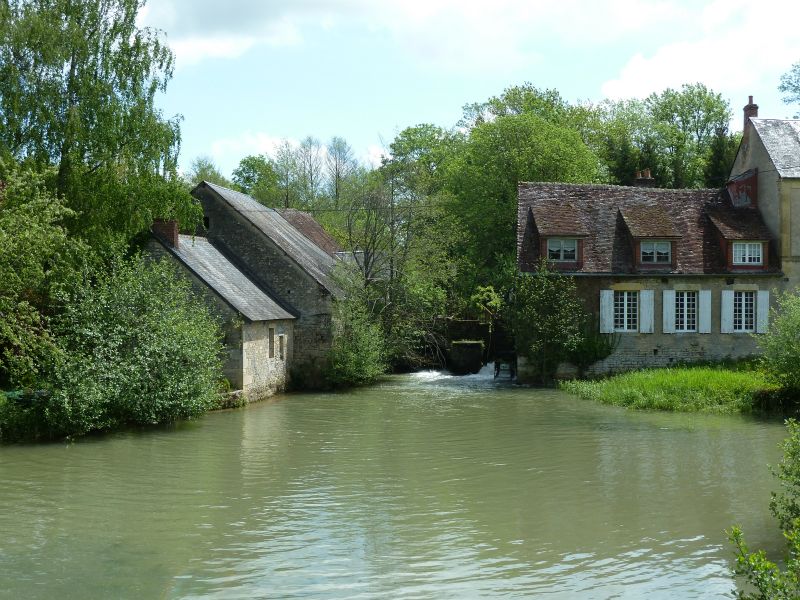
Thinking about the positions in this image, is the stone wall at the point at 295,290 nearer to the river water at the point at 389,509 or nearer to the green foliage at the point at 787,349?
the river water at the point at 389,509

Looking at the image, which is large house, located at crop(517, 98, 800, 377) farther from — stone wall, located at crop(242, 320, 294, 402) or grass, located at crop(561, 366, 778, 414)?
stone wall, located at crop(242, 320, 294, 402)

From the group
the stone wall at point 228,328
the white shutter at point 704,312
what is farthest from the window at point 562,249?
the stone wall at point 228,328

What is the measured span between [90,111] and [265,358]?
29.3 ft

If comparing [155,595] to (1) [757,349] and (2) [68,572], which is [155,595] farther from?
(1) [757,349]

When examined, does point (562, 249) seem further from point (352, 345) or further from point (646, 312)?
point (352, 345)

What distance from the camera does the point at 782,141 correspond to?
3206 centimetres

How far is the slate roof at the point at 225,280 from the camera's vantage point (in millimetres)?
26047

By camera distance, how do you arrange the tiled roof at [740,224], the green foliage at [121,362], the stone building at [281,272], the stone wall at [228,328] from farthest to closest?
the tiled roof at [740,224] → the stone building at [281,272] → the stone wall at [228,328] → the green foliage at [121,362]

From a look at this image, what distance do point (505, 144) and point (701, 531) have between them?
31600mm

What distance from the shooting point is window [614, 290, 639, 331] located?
31.4 m

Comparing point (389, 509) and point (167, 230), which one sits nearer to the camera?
point (389, 509)

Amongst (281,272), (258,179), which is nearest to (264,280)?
(281,272)

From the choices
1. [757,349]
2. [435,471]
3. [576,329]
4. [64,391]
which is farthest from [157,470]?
[757,349]

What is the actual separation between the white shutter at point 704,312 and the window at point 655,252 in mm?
1765
